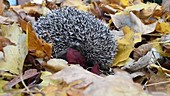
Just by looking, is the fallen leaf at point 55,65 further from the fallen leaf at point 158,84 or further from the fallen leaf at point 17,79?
the fallen leaf at point 158,84

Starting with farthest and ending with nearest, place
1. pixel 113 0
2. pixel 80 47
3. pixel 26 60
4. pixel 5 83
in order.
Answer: pixel 113 0
pixel 80 47
pixel 26 60
pixel 5 83

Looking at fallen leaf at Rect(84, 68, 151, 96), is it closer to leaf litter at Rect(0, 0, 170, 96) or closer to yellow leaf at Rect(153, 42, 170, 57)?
leaf litter at Rect(0, 0, 170, 96)

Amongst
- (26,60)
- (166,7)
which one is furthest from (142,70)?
(166,7)

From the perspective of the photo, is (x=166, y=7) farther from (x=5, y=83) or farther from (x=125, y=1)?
(x=5, y=83)

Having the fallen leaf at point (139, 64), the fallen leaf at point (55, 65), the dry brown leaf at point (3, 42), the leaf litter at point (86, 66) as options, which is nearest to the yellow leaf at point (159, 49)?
the leaf litter at point (86, 66)

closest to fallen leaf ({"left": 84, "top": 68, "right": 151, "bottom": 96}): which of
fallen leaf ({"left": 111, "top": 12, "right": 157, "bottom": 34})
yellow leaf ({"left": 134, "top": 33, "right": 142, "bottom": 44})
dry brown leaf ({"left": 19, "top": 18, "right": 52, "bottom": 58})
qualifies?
dry brown leaf ({"left": 19, "top": 18, "right": 52, "bottom": 58})
